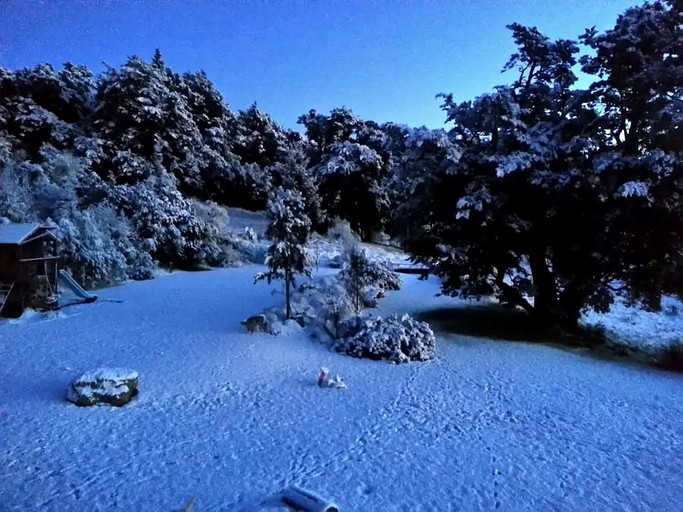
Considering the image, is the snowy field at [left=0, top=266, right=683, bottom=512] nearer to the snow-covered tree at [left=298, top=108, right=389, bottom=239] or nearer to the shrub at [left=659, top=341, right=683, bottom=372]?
the shrub at [left=659, top=341, right=683, bottom=372]

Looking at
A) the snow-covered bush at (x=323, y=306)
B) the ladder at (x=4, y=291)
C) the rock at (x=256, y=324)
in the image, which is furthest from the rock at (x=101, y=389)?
the ladder at (x=4, y=291)

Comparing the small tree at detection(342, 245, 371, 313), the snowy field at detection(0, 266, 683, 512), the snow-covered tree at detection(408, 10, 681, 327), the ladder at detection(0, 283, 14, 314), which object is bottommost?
the snowy field at detection(0, 266, 683, 512)

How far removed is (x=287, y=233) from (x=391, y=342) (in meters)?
A: 2.99

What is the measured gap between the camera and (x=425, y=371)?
21.7 ft

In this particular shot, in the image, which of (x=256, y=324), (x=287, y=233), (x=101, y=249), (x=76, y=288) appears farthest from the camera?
(x=101, y=249)

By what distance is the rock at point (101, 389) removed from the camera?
15.8 ft

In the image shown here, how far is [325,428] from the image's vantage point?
4.59m

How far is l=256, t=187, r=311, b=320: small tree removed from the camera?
327 inches

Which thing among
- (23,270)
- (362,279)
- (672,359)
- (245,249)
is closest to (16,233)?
(23,270)

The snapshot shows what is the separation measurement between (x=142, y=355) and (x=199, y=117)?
22.7 meters

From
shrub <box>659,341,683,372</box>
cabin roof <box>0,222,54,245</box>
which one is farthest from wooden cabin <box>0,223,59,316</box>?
shrub <box>659,341,683,372</box>

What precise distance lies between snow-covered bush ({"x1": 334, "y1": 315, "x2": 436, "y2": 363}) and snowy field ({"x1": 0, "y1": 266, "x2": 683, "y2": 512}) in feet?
0.99

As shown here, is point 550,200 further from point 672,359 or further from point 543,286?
point 672,359

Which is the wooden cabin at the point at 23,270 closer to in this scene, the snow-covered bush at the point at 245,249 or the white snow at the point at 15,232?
the white snow at the point at 15,232
